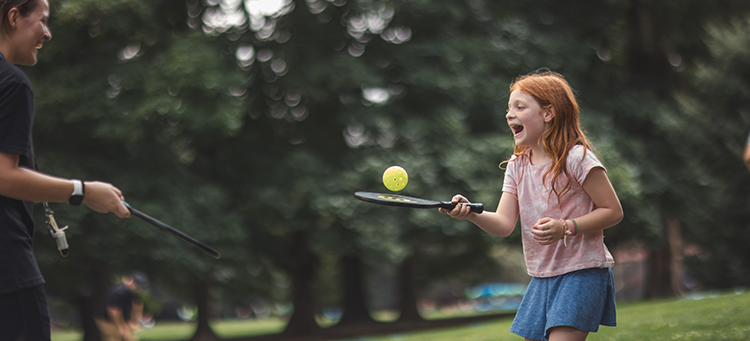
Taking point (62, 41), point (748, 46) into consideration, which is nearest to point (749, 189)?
point (748, 46)

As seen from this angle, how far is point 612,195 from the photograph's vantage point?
10.3ft

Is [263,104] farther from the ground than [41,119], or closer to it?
farther from the ground

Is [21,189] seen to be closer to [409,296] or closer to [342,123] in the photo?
[342,123]

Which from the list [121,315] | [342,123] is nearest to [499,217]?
[121,315]

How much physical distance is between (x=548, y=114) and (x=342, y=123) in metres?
12.5

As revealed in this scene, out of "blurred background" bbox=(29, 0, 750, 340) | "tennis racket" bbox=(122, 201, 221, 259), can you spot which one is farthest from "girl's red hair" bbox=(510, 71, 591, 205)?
"blurred background" bbox=(29, 0, 750, 340)

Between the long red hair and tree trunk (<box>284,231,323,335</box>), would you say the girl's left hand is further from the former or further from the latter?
tree trunk (<box>284,231,323,335</box>)

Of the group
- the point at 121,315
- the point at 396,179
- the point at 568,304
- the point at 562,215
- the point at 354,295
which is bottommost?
the point at 121,315

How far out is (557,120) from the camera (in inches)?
133

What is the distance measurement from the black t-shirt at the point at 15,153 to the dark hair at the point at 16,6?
0.97 ft

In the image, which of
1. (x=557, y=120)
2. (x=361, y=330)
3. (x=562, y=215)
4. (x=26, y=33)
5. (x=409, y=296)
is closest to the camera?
(x=26, y=33)

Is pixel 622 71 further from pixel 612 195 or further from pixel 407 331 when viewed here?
pixel 612 195

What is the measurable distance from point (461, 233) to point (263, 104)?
21.1 feet

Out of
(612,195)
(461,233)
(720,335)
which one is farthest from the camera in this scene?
(461,233)
